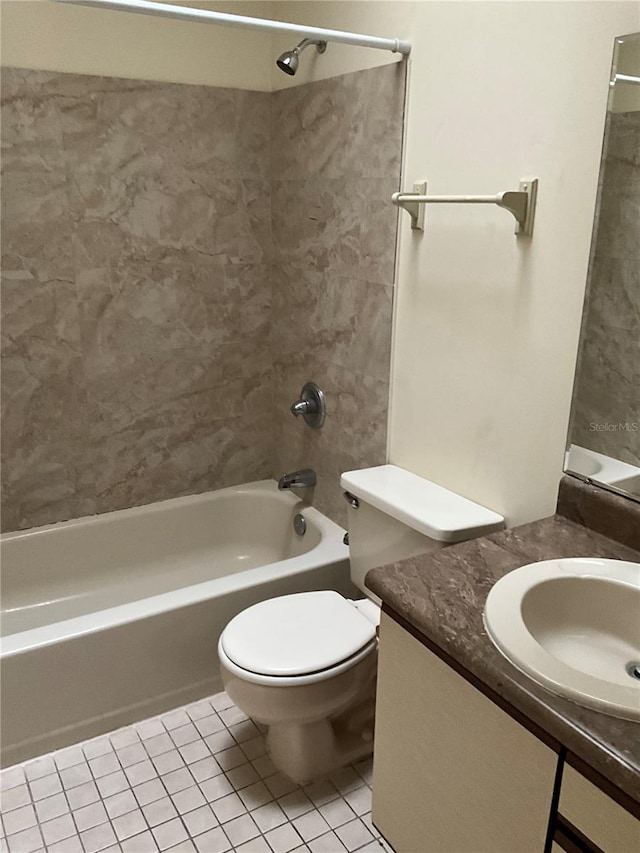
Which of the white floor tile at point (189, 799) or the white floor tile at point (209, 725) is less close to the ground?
the white floor tile at point (209, 725)

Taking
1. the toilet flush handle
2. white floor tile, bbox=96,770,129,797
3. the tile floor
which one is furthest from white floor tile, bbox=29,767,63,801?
the toilet flush handle

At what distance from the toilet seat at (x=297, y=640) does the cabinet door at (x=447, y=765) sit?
0.29 m

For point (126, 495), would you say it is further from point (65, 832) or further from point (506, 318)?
point (506, 318)

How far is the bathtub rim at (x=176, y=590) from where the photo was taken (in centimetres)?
188

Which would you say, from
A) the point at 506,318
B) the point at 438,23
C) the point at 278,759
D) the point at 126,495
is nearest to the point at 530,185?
the point at 506,318

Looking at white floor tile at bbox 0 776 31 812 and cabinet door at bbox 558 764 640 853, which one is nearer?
cabinet door at bbox 558 764 640 853

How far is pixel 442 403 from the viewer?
1938 millimetres

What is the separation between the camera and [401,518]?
1.81m

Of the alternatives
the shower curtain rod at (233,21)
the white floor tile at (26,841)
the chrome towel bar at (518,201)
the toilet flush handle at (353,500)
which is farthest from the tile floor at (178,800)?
the shower curtain rod at (233,21)

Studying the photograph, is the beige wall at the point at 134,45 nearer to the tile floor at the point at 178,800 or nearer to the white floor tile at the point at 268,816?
the tile floor at the point at 178,800

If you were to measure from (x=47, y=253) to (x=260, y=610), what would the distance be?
1.33m

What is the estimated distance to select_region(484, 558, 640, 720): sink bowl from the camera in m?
1.23

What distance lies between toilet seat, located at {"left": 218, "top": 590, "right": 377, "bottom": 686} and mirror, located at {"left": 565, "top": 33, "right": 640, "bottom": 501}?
694mm

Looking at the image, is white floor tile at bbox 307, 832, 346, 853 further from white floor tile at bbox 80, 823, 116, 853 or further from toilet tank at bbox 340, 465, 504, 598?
toilet tank at bbox 340, 465, 504, 598
